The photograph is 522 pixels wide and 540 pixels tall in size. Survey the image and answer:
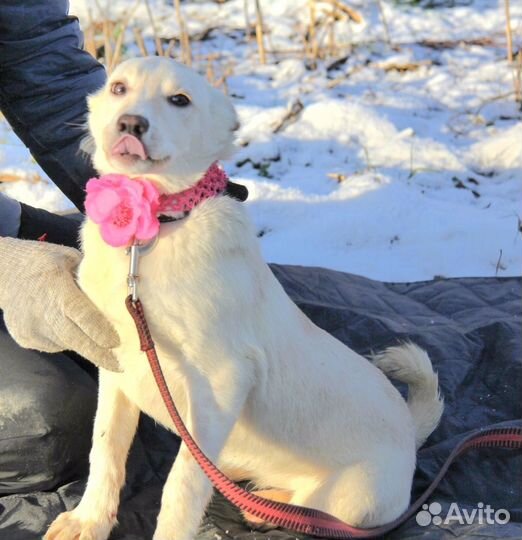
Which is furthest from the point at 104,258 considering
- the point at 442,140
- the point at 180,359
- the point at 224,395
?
the point at 442,140

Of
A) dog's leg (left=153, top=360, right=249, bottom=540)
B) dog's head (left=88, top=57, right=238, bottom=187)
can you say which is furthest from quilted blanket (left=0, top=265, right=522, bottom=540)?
dog's head (left=88, top=57, right=238, bottom=187)

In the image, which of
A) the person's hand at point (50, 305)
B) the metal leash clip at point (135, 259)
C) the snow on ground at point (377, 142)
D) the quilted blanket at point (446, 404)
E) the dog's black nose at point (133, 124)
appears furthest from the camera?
the snow on ground at point (377, 142)

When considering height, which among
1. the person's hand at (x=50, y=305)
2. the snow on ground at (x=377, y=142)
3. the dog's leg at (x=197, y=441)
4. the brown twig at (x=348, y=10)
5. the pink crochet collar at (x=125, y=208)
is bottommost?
the snow on ground at (x=377, y=142)

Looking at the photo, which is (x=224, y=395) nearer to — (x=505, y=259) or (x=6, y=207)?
(x=6, y=207)

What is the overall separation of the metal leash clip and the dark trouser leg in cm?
56

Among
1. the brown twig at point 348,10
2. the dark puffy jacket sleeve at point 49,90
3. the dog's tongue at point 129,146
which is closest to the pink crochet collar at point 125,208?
the dog's tongue at point 129,146

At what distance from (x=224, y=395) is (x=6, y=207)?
1.29 meters

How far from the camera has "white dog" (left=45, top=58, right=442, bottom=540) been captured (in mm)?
1554

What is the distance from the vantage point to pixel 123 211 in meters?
1.55

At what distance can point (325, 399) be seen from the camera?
174 cm

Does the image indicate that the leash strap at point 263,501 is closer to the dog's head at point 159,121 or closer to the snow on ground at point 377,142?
the dog's head at point 159,121

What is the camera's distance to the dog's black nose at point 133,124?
56.2 inches

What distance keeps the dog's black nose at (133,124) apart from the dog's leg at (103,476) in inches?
21.8

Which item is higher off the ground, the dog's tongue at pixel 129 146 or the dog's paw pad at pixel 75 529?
the dog's tongue at pixel 129 146
